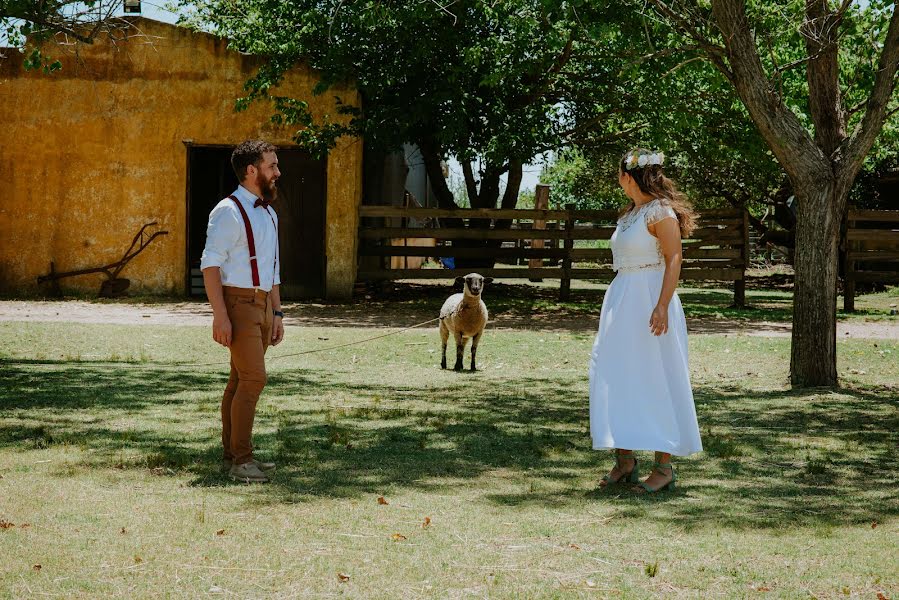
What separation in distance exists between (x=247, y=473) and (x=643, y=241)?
7.99 feet

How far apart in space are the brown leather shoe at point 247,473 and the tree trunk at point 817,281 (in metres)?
6.01

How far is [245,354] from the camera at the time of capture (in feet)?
17.7

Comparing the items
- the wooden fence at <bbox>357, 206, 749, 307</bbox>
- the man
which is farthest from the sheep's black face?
the wooden fence at <bbox>357, 206, 749, 307</bbox>

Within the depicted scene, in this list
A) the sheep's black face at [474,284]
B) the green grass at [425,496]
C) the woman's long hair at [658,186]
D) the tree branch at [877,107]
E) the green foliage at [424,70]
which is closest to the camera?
A: the green grass at [425,496]

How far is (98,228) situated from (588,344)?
1034 cm

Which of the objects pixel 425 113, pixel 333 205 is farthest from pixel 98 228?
pixel 425 113

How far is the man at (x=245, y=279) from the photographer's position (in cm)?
530

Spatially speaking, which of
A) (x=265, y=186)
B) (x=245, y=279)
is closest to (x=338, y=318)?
(x=265, y=186)

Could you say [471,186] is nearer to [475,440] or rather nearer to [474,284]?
[474,284]

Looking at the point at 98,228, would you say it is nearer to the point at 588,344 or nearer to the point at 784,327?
the point at 588,344

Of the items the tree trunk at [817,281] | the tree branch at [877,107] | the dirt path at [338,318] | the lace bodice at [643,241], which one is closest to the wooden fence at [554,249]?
the dirt path at [338,318]

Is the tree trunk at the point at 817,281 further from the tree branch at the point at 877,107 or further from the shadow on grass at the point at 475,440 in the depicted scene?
the shadow on grass at the point at 475,440

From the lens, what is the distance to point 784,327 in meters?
15.6

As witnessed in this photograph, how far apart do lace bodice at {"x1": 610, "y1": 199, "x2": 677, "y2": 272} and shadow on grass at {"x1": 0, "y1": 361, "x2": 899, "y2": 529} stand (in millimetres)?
1220
